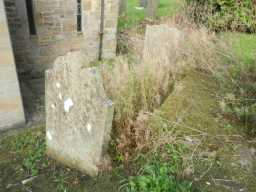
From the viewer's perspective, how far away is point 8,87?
107 inches

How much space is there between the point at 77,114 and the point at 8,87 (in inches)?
41.4

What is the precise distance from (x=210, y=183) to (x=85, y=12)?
402 centimetres

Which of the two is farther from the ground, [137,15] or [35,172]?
[137,15]

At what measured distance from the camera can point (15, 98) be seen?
2.79m

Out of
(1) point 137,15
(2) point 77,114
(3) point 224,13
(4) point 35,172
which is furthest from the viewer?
(1) point 137,15

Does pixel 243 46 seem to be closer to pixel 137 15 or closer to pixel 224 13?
pixel 224 13

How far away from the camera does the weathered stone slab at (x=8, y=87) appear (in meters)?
2.50

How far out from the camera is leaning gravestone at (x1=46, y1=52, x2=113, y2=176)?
6.39 ft

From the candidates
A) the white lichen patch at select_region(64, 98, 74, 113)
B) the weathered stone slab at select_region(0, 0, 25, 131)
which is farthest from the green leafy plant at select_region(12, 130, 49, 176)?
the white lichen patch at select_region(64, 98, 74, 113)

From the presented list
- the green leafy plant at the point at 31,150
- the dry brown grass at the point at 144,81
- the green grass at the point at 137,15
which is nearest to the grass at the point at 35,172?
the green leafy plant at the point at 31,150

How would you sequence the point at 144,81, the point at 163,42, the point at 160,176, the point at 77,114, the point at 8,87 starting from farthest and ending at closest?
the point at 163,42 < the point at 144,81 < the point at 8,87 < the point at 77,114 < the point at 160,176

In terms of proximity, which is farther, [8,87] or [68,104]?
[8,87]

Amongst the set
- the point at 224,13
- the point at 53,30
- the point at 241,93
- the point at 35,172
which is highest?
the point at 224,13

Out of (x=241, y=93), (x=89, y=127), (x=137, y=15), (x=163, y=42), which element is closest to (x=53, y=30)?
(x=163, y=42)
